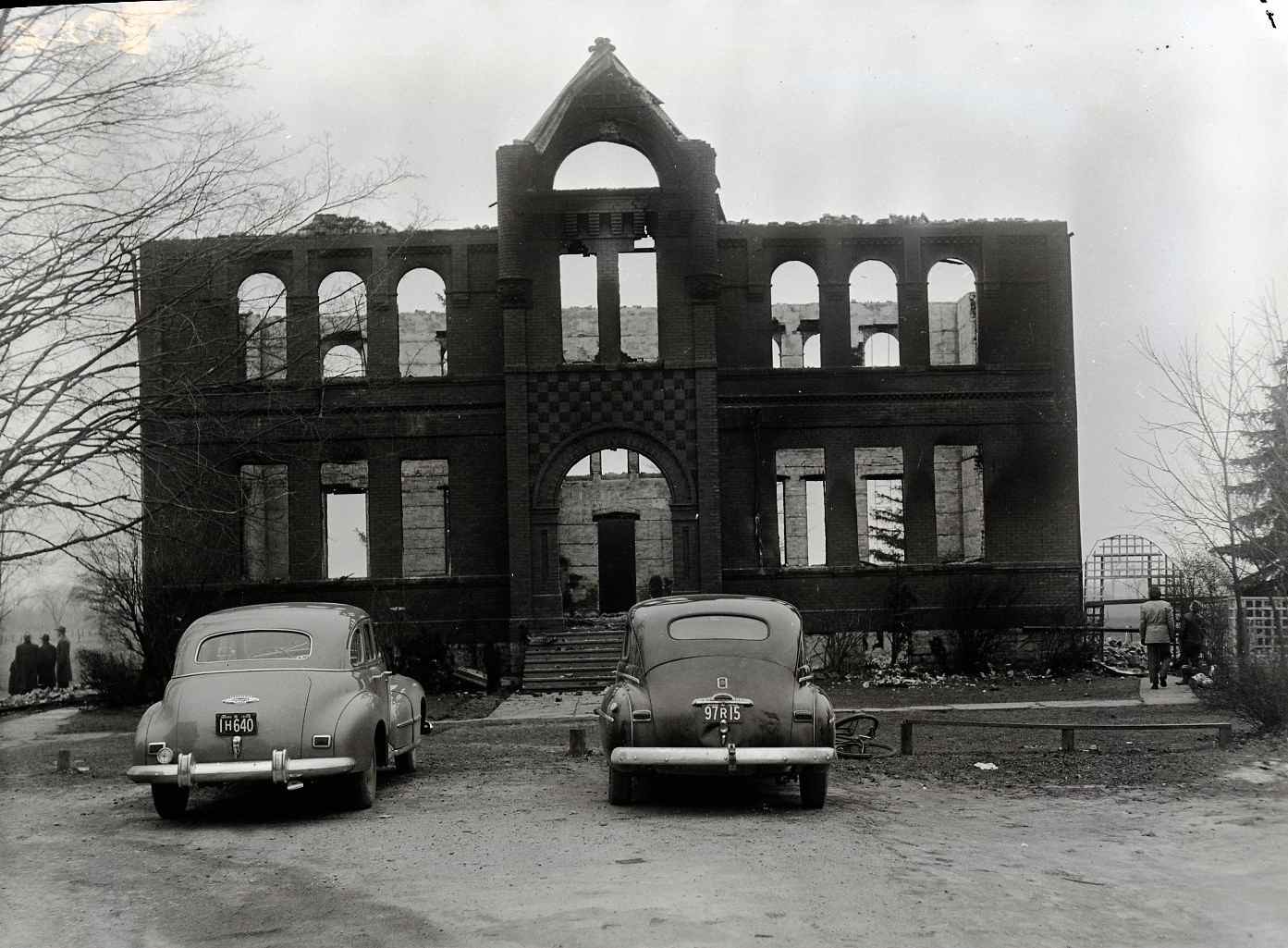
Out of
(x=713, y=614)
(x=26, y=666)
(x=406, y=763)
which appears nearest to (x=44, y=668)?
(x=26, y=666)

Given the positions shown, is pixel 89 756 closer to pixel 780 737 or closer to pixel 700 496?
pixel 780 737

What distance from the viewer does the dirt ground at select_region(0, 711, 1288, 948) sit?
22.5 ft

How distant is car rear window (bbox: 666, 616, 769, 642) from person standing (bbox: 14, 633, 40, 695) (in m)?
23.3

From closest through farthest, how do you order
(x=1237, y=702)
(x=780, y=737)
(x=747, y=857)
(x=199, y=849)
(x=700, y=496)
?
(x=747, y=857)
(x=199, y=849)
(x=780, y=737)
(x=1237, y=702)
(x=700, y=496)

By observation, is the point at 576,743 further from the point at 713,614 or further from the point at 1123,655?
the point at 1123,655

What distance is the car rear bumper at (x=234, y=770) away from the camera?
1033 centimetres

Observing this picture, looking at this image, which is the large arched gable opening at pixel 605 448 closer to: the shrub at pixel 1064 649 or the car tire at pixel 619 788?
the shrub at pixel 1064 649

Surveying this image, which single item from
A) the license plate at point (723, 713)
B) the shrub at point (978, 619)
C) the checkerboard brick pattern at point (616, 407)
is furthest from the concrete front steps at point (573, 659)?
the license plate at point (723, 713)

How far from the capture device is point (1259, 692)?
1423cm

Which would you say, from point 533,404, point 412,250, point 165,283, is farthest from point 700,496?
point 165,283

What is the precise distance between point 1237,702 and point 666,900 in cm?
994

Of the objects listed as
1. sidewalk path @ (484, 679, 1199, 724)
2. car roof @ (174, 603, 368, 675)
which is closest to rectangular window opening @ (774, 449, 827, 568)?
sidewalk path @ (484, 679, 1199, 724)

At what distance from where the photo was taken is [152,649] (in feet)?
77.9

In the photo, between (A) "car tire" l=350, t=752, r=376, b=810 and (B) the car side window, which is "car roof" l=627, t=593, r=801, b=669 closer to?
(B) the car side window
